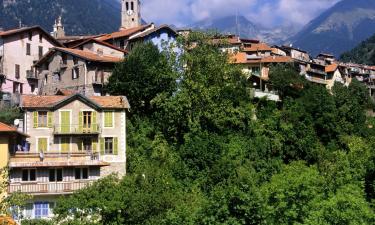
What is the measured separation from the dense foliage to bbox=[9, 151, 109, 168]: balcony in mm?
3152

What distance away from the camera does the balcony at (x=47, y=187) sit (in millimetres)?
38875

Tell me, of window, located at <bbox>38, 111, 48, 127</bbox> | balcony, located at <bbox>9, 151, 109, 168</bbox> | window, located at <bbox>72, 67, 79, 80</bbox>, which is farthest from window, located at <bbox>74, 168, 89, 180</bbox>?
window, located at <bbox>72, 67, 79, 80</bbox>

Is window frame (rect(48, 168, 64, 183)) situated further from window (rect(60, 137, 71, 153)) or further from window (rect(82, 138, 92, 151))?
window (rect(82, 138, 92, 151))

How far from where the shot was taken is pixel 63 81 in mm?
61062

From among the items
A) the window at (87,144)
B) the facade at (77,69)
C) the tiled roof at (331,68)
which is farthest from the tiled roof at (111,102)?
the tiled roof at (331,68)

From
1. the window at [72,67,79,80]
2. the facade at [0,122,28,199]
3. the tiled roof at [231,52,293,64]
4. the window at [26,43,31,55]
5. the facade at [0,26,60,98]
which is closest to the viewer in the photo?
the facade at [0,122,28,199]

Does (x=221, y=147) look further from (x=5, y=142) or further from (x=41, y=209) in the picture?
(x=5, y=142)

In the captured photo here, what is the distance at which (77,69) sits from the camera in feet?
195

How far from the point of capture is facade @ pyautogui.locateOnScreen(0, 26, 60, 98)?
65.2 metres

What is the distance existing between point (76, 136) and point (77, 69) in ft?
52.2

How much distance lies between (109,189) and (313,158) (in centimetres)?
2570

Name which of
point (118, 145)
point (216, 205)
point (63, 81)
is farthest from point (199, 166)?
point (63, 81)

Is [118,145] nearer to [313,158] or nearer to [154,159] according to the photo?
[154,159]

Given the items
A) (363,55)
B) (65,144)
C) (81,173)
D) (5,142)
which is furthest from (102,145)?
(363,55)
